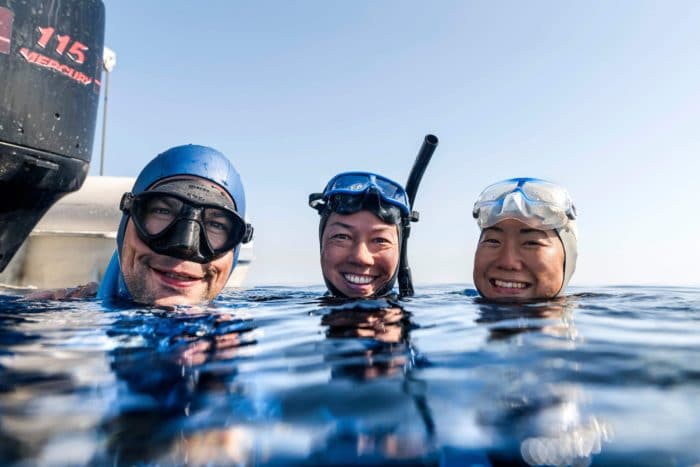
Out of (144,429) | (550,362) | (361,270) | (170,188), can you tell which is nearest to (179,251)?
(170,188)

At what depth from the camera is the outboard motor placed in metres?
4.23

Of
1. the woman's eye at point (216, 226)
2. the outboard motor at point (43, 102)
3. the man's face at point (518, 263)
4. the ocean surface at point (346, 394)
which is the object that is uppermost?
the outboard motor at point (43, 102)

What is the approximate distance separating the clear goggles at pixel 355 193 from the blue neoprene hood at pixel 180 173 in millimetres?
840

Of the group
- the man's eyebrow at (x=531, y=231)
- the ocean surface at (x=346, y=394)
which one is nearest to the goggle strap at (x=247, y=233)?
the ocean surface at (x=346, y=394)

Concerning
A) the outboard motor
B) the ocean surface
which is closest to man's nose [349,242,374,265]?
the ocean surface

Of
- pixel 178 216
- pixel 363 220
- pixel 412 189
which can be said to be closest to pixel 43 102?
pixel 178 216

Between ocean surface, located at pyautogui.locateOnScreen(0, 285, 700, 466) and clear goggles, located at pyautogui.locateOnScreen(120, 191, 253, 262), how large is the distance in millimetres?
846

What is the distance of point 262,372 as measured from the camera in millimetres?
1755

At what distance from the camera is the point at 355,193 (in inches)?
172

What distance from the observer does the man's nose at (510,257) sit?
155 inches

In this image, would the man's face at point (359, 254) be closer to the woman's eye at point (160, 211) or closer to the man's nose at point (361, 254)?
the man's nose at point (361, 254)

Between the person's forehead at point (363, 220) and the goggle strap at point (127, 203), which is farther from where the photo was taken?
the person's forehead at point (363, 220)

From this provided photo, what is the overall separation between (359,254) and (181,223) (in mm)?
1427

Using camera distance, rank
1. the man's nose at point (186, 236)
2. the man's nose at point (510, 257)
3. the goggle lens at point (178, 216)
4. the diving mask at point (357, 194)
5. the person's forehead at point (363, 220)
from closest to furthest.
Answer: the man's nose at point (186, 236) → the goggle lens at point (178, 216) → the man's nose at point (510, 257) → the person's forehead at point (363, 220) → the diving mask at point (357, 194)
